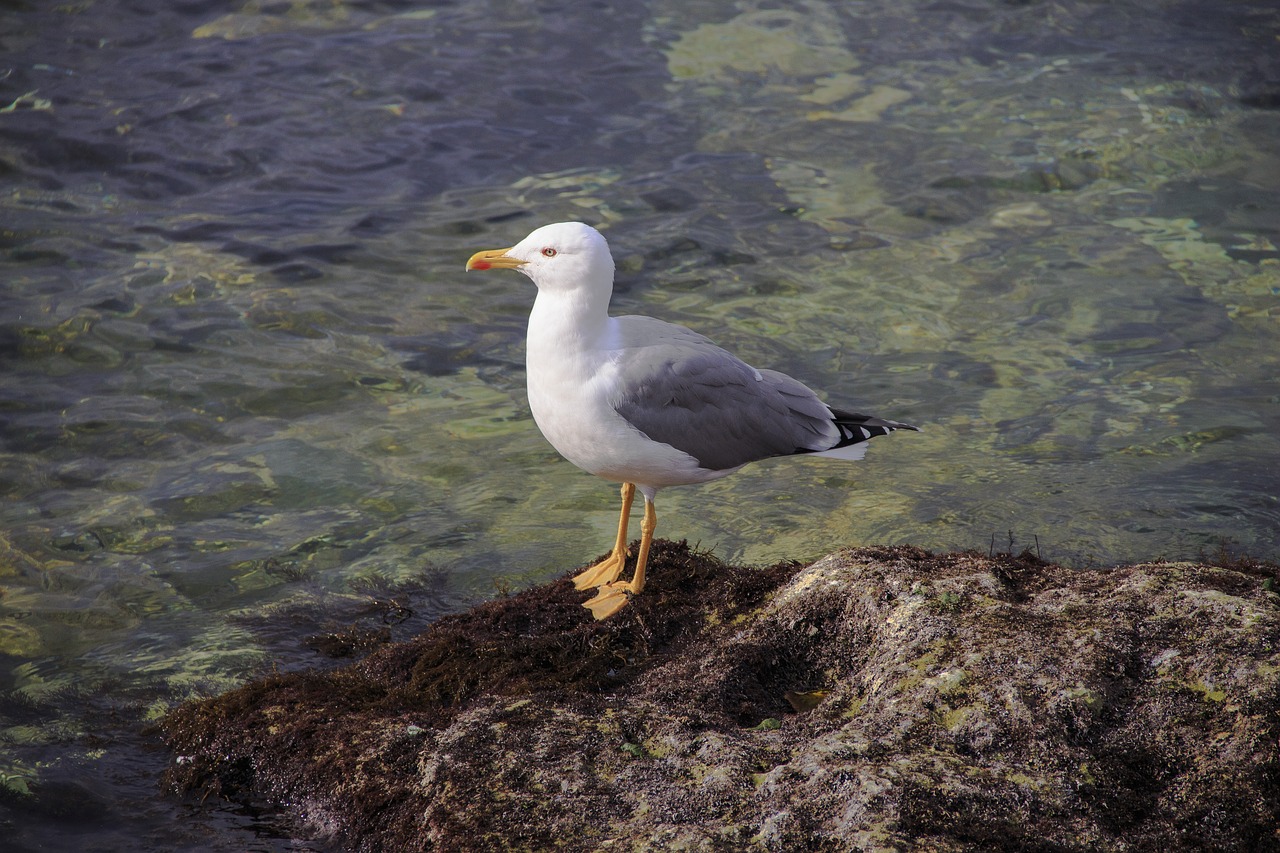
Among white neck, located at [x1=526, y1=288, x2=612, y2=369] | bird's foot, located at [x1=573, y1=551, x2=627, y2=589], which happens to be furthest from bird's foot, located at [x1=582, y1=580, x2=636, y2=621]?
white neck, located at [x1=526, y1=288, x2=612, y2=369]

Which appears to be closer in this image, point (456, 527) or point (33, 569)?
point (33, 569)

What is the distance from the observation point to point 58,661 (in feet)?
17.9

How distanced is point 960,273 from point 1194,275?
6.48ft

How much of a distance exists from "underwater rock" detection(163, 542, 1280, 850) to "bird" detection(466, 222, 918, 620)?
563 mm

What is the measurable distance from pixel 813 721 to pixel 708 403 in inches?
65.1

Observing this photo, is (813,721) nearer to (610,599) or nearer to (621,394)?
(610,599)

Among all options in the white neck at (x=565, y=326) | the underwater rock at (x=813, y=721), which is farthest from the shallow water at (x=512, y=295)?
the white neck at (x=565, y=326)

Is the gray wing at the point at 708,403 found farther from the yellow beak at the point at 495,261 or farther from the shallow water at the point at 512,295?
the shallow water at the point at 512,295

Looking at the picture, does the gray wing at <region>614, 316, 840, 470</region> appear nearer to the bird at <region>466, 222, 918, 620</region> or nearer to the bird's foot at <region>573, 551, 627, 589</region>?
the bird at <region>466, 222, 918, 620</region>

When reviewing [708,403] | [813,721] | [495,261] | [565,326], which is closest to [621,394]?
[565,326]

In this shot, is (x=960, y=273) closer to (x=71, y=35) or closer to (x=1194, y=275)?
(x=1194, y=275)

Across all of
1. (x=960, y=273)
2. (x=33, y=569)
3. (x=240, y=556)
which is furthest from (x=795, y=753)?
(x=960, y=273)

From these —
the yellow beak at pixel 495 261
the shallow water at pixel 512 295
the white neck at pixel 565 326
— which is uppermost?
the yellow beak at pixel 495 261

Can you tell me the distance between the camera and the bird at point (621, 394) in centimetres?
475
